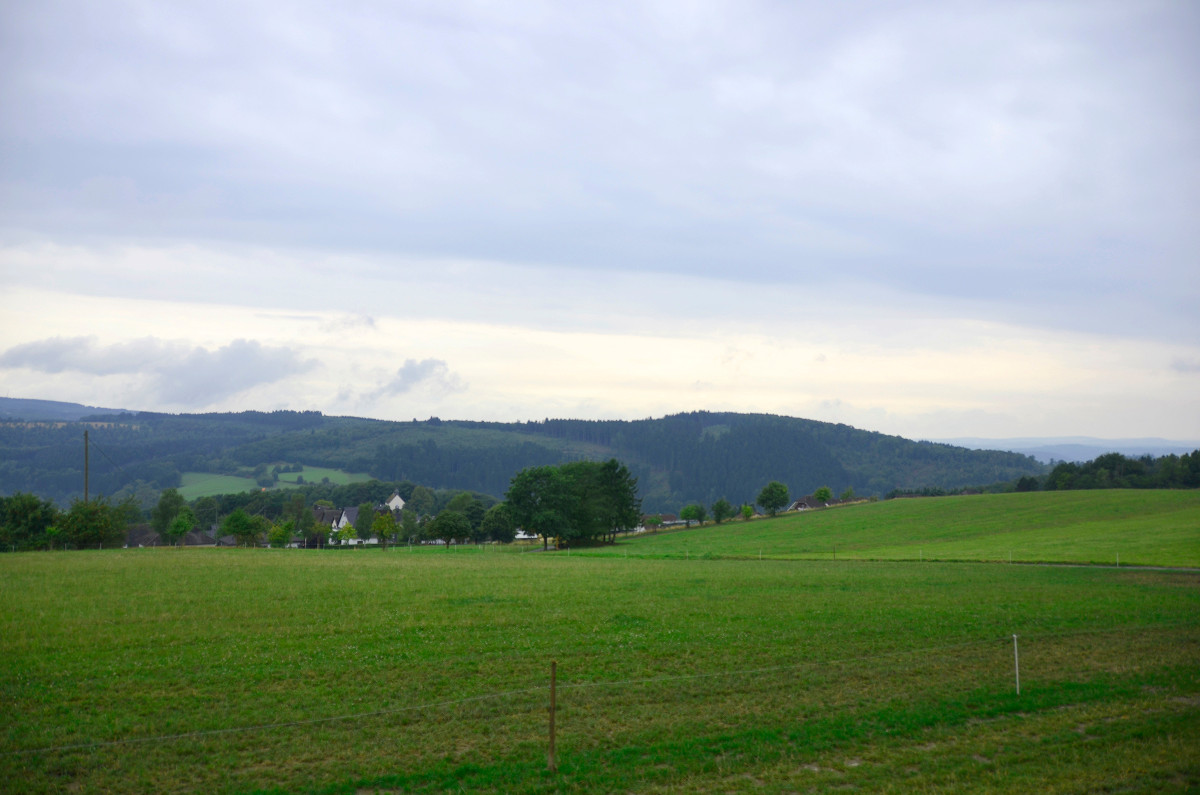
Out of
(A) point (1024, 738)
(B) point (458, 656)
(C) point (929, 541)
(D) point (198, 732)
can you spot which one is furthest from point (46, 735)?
(C) point (929, 541)

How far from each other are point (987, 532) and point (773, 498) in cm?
6022

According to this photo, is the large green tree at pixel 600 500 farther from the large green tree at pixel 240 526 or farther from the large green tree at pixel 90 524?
the large green tree at pixel 90 524

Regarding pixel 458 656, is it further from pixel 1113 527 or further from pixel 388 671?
pixel 1113 527

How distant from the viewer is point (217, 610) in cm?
2448

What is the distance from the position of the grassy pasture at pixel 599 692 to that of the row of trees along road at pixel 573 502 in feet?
186

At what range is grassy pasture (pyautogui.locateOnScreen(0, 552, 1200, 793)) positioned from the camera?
422 inches

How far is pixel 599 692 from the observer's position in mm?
14906

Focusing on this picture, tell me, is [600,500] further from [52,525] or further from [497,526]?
[52,525]

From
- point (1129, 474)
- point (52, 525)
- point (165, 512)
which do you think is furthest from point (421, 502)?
point (1129, 474)

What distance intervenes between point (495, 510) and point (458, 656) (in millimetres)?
90704

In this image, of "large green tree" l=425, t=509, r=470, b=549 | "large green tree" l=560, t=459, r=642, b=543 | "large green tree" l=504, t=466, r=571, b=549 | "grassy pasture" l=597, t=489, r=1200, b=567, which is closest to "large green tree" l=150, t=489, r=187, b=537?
"large green tree" l=425, t=509, r=470, b=549

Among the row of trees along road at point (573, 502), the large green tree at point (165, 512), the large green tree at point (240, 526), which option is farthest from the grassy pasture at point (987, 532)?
the large green tree at point (165, 512)

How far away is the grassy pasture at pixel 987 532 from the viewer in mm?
51406

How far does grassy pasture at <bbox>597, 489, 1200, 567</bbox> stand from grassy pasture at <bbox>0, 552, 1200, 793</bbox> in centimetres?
2598
